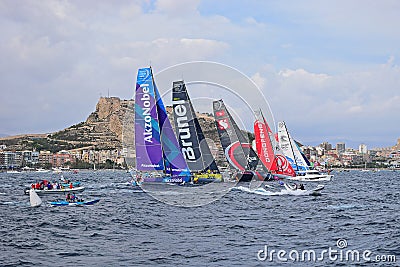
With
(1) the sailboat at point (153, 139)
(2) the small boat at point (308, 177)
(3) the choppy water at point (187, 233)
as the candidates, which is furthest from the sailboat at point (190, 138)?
(2) the small boat at point (308, 177)

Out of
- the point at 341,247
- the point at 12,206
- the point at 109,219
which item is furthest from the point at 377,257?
the point at 12,206

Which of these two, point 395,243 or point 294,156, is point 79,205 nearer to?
point 395,243

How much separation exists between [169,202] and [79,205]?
8.32m

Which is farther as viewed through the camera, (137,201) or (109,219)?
(137,201)

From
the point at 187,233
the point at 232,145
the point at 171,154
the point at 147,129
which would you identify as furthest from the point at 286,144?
the point at 187,233

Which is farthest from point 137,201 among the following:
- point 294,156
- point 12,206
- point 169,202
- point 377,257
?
point 294,156

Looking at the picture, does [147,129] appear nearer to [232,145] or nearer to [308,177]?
[232,145]

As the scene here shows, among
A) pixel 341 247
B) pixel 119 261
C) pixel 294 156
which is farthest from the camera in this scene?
pixel 294 156

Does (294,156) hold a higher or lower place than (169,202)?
higher

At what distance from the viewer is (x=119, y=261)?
23812 millimetres

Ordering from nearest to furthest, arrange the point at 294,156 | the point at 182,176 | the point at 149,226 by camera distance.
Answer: the point at 149,226
the point at 182,176
the point at 294,156

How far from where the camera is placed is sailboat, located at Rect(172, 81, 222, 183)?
67000 mm

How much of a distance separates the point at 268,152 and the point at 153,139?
22688 mm

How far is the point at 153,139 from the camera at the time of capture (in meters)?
65.0
